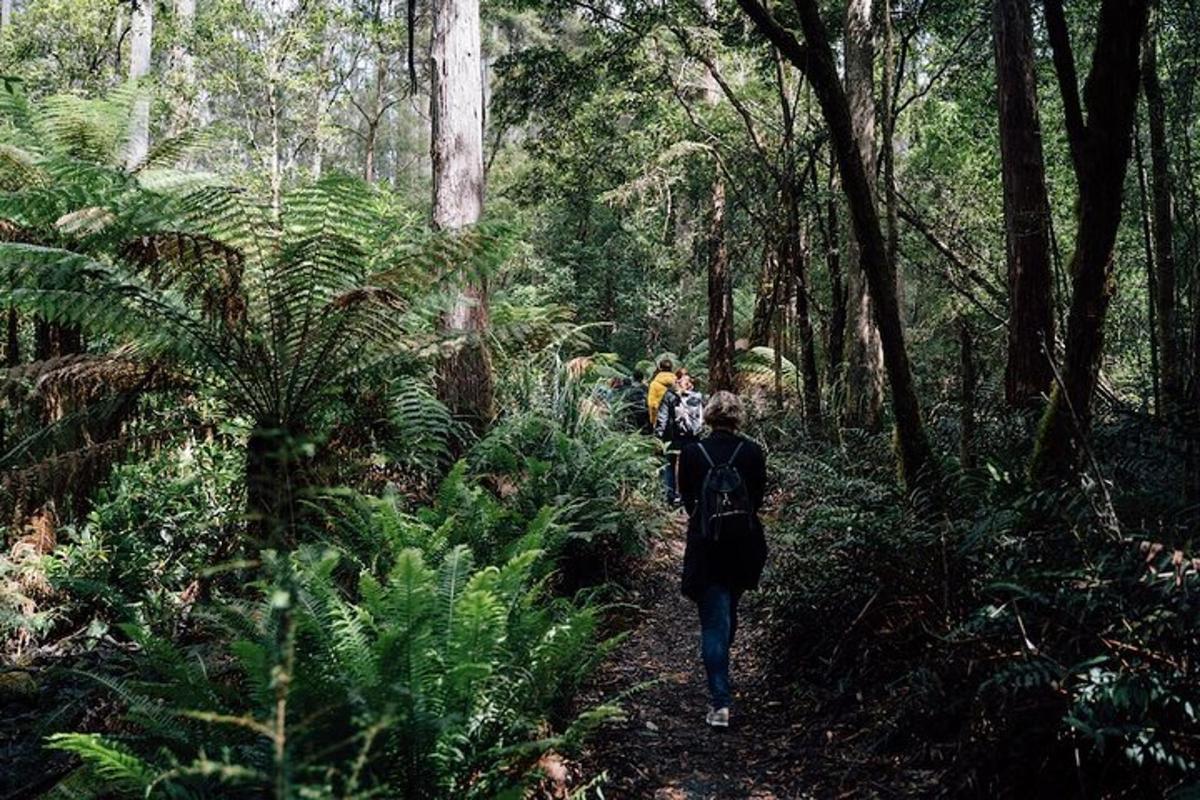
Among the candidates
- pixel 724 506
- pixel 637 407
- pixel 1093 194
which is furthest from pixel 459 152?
pixel 1093 194

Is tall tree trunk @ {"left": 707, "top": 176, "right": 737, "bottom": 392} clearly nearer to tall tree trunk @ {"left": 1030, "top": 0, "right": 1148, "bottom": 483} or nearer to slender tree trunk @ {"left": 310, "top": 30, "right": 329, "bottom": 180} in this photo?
slender tree trunk @ {"left": 310, "top": 30, "right": 329, "bottom": 180}

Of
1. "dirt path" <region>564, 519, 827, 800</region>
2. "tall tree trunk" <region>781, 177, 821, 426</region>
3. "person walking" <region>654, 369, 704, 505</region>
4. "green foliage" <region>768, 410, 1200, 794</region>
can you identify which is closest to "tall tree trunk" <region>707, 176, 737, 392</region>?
"tall tree trunk" <region>781, 177, 821, 426</region>

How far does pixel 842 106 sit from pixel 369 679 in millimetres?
3257

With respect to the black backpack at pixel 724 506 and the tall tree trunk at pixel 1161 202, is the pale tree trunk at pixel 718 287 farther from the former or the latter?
the black backpack at pixel 724 506

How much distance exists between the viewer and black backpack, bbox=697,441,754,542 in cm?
402

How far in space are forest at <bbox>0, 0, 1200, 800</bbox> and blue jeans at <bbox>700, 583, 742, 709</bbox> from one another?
45 millimetres

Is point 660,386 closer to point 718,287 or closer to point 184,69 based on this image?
point 718,287

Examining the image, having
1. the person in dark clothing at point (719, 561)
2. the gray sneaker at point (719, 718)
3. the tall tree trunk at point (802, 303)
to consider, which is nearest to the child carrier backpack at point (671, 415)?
the tall tree trunk at point (802, 303)

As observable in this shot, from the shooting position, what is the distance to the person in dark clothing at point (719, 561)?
4.04 meters

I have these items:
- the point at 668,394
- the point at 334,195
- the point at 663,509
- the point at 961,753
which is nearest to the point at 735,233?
the point at 668,394

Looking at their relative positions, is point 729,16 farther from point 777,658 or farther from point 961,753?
point 961,753

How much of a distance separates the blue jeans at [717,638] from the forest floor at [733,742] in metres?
0.20

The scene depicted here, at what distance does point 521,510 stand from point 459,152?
136 inches

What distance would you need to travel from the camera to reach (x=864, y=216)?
4188mm
